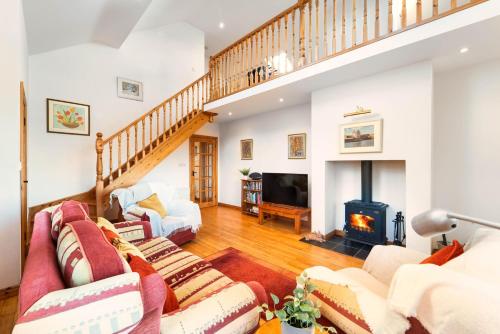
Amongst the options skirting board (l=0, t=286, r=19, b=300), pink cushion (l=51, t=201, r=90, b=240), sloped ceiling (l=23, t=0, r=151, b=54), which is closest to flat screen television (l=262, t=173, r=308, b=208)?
pink cushion (l=51, t=201, r=90, b=240)

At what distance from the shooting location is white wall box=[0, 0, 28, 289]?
2076 millimetres

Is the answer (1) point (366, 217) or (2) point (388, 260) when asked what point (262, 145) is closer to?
(1) point (366, 217)

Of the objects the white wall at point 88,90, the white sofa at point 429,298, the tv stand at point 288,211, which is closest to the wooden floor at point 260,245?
the tv stand at point 288,211

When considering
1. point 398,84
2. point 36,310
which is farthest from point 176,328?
point 398,84

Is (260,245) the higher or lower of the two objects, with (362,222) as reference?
lower

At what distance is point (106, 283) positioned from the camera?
2.42 feet

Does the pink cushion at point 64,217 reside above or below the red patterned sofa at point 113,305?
above

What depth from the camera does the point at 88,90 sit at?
4.15 meters

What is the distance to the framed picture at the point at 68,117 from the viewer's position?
3.76 metres

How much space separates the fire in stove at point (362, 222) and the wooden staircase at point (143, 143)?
11.6 feet

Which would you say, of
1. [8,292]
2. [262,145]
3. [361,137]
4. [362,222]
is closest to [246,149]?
[262,145]

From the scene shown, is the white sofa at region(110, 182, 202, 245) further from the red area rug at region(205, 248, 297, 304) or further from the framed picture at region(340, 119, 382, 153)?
the framed picture at region(340, 119, 382, 153)

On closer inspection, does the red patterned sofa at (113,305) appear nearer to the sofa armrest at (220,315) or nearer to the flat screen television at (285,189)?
the sofa armrest at (220,315)

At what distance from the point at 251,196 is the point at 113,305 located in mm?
4569
